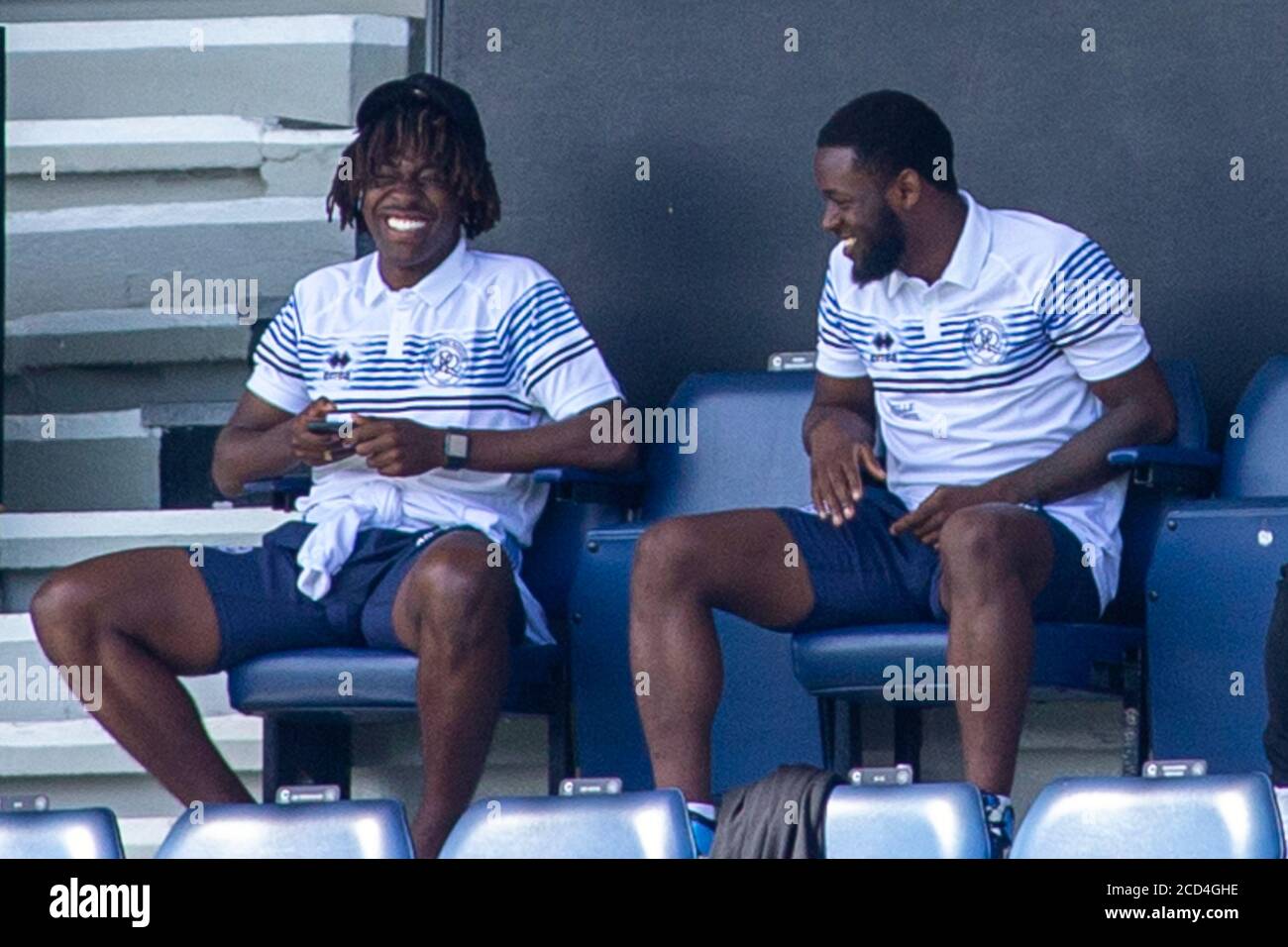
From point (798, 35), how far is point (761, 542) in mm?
1167

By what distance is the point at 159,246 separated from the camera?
4.88 meters

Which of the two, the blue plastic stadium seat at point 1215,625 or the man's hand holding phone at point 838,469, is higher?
the man's hand holding phone at point 838,469

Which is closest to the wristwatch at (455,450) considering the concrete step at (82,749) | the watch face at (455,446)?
the watch face at (455,446)

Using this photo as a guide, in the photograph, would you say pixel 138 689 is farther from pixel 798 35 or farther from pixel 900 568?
pixel 798 35

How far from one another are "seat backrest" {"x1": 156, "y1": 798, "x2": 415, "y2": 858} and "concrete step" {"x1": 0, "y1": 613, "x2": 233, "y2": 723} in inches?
60.4

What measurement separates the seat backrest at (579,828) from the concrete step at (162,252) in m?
2.23

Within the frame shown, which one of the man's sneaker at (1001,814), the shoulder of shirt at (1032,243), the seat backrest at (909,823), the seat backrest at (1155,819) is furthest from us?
the shoulder of shirt at (1032,243)

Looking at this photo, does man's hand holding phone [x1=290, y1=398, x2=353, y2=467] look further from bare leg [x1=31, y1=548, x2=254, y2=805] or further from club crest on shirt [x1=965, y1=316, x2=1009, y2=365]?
club crest on shirt [x1=965, y1=316, x2=1009, y2=365]

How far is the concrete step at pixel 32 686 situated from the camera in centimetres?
428

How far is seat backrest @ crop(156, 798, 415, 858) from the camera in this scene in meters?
2.64

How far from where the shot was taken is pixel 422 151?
4141 millimetres

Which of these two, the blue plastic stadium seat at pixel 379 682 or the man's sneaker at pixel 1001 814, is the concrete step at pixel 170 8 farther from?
the man's sneaker at pixel 1001 814

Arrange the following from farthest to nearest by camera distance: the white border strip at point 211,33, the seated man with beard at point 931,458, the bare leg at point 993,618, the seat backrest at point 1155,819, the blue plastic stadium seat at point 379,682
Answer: the white border strip at point 211,33
the blue plastic stadium seat at point 379,682
the seated man with beard at point 931,458
the bare leg at point 993,618
the seat backrest at point 1155,819

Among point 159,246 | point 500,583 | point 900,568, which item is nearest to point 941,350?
point 900,568
